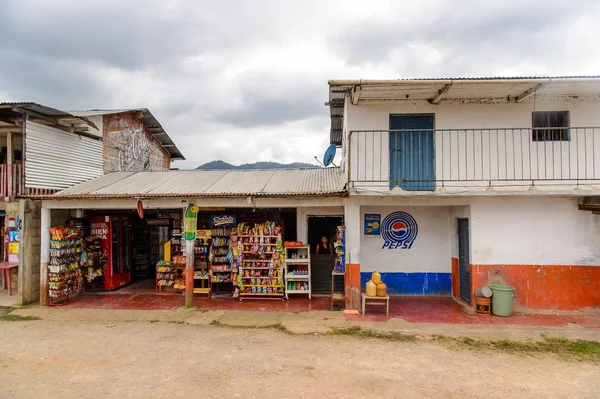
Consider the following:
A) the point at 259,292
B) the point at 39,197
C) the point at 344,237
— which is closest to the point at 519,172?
the point at 344,237

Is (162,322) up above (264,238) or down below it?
below

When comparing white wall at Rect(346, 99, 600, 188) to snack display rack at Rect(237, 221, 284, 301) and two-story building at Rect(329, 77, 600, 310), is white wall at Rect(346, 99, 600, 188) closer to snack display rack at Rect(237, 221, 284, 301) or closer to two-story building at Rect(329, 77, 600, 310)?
two-story building at Rect(329, 77, 600, 310)

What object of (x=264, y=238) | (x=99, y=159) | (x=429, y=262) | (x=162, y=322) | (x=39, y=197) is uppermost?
(x=99, y=159)

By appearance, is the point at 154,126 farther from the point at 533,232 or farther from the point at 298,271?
the point at 533,232

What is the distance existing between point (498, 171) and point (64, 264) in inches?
489

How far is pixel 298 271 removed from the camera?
438 inches

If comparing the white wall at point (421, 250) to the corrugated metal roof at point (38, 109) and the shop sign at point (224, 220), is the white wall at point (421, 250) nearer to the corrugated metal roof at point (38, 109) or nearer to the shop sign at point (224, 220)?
the shop sign at point (224, 220)

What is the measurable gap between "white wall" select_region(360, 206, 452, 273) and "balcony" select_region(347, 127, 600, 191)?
140cm

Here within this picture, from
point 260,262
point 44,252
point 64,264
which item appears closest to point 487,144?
point 260,262

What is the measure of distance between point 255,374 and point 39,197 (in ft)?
27.4

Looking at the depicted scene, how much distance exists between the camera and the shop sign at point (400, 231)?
11227 mm

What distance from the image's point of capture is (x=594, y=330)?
8.20 metres

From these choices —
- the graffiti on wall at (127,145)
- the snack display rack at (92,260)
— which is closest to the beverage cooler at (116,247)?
the snack display rack at (92,260)

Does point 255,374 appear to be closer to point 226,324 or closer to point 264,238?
point 226,324
